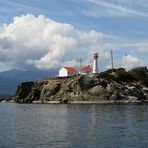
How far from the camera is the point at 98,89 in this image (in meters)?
175

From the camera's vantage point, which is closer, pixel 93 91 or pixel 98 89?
pixel 98 89

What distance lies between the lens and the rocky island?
174 metres

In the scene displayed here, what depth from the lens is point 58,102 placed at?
182m

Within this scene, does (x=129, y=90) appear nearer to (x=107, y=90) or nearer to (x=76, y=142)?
(x=107, y=90)

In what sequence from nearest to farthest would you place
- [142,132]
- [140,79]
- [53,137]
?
[53,137] < [142,132] < [140,79]

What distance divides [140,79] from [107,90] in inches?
1129

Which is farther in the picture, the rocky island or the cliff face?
the rocky island

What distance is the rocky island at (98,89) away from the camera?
17400cm

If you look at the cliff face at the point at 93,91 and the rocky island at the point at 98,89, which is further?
the rocky island at the point at 98,89

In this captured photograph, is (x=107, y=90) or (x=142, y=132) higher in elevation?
(x=107, y=90)

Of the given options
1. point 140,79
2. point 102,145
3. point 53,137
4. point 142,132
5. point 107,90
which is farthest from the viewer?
point 140,79

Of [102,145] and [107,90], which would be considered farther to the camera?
[107,90]

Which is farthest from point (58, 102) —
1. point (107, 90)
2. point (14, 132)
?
point (14, 132)

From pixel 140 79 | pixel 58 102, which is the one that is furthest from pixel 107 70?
pixel 58 102
